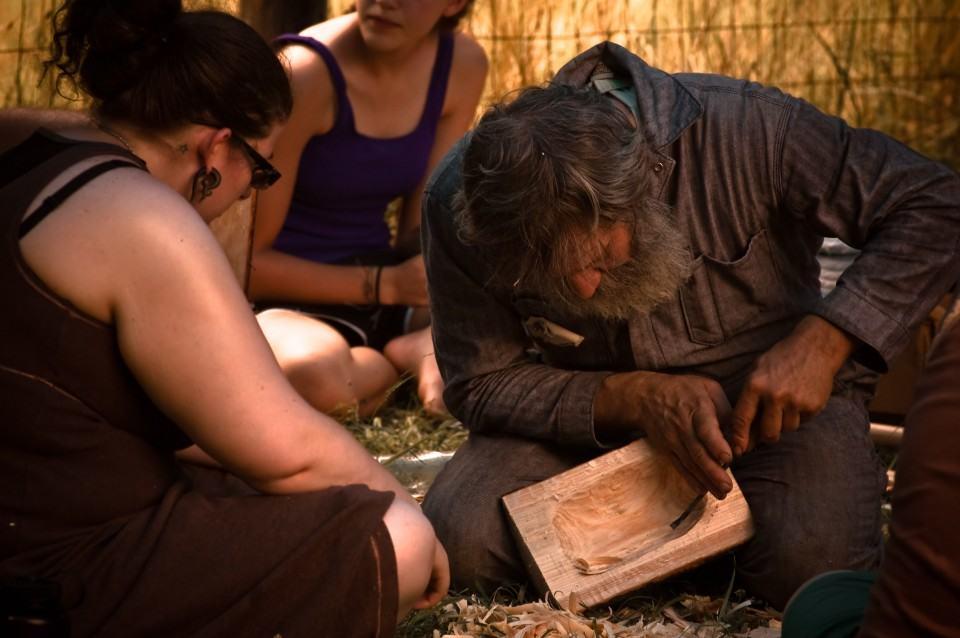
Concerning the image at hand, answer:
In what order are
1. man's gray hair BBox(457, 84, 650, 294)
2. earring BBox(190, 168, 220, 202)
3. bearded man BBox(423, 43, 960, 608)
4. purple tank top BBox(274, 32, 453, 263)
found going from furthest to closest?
purple tank top BBox(274, 32, 453, 263) → bearded man BBox(423, 43, 960, 608) → man's gray hair BBox(457, 84, 650, 294) → earring BBox(190, 168, 220, 202)

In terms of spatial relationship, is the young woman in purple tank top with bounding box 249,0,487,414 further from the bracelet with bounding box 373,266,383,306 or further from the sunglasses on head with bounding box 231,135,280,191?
the sunglasses on head with bounding box 231,135,280,191

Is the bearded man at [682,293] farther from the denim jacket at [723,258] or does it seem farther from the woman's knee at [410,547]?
the woman's knee at [410,547]

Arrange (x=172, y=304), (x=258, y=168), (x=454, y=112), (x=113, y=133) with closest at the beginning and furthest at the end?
(x=172, y=304) < (x=113, y=133) < (x=258, y=168) < (x=454, y=112)

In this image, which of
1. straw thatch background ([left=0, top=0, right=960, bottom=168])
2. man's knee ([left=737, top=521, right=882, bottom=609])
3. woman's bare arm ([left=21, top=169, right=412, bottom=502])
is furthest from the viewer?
straw thatch background ([left=0, top=0, right=960, bottom=168])

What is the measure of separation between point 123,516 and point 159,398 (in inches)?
10.3

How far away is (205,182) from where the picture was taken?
2.91m

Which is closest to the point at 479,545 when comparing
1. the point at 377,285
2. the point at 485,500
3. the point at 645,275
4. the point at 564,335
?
the point at 485,500

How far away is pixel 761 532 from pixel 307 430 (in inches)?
50.9

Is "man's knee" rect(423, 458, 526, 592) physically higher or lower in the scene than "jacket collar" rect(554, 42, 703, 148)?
lower

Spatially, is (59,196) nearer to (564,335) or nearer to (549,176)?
(549,176)

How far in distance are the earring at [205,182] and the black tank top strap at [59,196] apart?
1.04 feet

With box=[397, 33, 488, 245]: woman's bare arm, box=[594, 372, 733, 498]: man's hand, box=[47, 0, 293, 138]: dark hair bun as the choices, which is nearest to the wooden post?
Answer: box=[594, 372, 733, 498]: man's hand

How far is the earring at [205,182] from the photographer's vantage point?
2896 mm

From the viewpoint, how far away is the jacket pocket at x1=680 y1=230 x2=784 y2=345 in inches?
139
